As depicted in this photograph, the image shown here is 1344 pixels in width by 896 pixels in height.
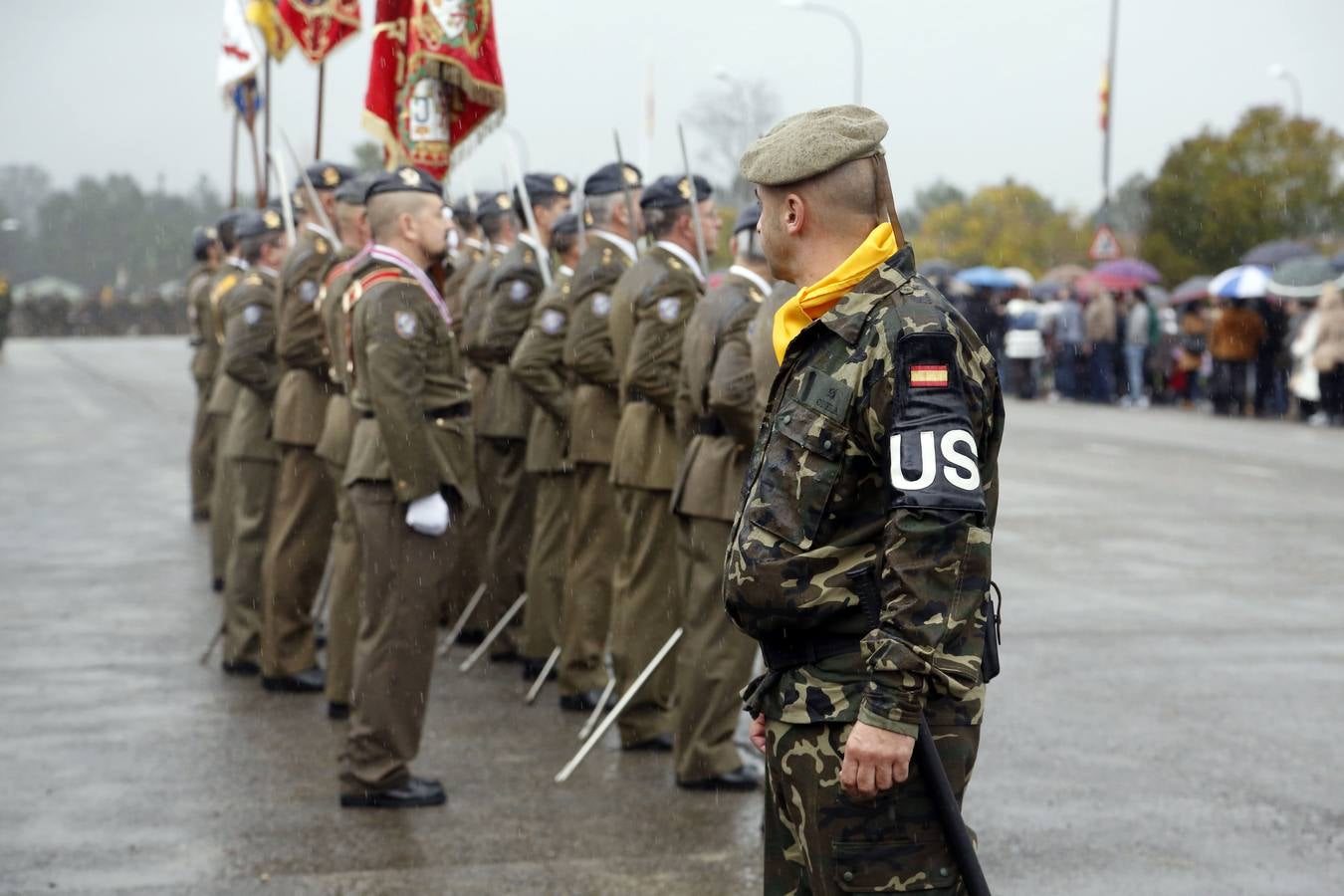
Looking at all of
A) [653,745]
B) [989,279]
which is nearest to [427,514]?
[653,745]

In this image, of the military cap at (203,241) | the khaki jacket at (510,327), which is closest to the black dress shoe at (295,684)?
the khaki jacket at (510,327)

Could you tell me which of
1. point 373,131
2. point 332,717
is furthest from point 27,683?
point 373,131

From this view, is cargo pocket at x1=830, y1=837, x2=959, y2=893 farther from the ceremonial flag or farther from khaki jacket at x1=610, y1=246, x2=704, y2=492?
the ceremonial flag

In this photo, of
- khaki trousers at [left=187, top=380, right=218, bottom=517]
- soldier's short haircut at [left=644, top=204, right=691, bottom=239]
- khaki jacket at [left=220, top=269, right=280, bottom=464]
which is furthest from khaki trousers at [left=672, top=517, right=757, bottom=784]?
khaki trousers at [left=187, top=380, right=218, bottom=517]

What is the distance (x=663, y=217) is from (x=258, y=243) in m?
3.17

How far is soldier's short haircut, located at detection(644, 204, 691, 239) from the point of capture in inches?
267

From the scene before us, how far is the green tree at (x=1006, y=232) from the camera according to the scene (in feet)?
166

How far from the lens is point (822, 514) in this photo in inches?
123

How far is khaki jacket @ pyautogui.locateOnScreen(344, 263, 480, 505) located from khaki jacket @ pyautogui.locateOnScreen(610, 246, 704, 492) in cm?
90

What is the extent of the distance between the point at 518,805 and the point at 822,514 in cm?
317

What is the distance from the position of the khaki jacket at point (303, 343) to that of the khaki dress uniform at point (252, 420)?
0.59 meters

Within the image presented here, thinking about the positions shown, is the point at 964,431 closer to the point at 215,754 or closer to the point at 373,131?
the point at 215,754

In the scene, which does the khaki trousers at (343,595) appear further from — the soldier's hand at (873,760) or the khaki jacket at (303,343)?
the soldier's hand at (873,760)

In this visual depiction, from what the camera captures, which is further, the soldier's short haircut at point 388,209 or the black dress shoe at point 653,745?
the black dress shoe at point 653,745
